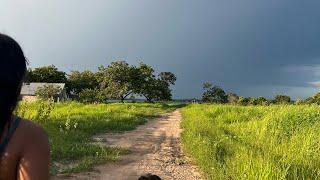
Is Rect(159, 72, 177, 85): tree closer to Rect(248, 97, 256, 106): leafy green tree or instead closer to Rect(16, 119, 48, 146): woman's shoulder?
Rect(248, 97, 256, 106): leafy green tree

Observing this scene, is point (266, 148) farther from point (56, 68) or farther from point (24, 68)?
point (56, 68)

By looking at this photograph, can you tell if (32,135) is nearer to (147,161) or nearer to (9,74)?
(9,74)

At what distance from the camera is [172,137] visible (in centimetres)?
1542

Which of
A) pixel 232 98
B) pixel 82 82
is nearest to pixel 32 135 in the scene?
pixel 232 98

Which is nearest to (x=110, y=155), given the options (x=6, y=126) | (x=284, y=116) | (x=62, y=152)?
(x=62, y=152)

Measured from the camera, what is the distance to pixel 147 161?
10516mm

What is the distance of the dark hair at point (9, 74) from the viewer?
74.5 inches

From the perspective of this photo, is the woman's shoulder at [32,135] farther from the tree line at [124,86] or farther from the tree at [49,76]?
the tree at [49,76]

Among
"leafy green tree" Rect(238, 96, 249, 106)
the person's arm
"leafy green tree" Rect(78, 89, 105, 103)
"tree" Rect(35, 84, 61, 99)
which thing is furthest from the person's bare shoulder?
"tree" Rect(35, 84, 61, 99)

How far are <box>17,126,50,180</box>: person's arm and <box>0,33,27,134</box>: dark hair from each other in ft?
0.42

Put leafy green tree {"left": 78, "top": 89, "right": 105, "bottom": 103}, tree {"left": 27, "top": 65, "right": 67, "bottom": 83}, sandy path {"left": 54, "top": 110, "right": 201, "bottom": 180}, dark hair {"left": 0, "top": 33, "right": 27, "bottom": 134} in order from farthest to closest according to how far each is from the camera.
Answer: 1. tree {"left": 27, "top": 65, "right": 67, "bottom": 83}
2. leafy green tree {"left": 78, "top": 89, "right": 105, "bottom": 103}
3. sandy path {"left": 54, "top": 110, "right": 201, "bottom": 180}
4. dark hair {"left": 0, "top": 33, "right": 27, "bottom": 134}

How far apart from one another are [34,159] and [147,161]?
8.65m

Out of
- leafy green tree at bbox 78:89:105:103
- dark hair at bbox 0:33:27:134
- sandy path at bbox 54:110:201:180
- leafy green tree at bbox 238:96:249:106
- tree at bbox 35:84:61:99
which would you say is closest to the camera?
dark hair at bbox 0:33:27:134

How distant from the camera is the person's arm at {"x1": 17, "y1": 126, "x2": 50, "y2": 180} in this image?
6.39ft
